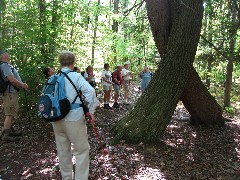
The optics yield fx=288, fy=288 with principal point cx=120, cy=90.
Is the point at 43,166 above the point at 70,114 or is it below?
below

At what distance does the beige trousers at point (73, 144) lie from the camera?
3997mm

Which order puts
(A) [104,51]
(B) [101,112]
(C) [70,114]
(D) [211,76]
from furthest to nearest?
(A) [104,51] → (D) [211,76] → (B) [101,112] → (C) [70,114]

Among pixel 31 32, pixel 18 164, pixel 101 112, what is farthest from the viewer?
pixel 101 112

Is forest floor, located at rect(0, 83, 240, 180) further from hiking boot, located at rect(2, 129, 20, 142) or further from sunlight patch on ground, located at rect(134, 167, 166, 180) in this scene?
hiking boot, located at rect(2, 129, 20, 142)

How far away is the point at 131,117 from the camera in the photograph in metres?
6.75

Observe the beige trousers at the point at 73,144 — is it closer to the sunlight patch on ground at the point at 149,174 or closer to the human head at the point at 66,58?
the human head at the point at 66,58

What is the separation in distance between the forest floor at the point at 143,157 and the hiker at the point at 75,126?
0.76 m

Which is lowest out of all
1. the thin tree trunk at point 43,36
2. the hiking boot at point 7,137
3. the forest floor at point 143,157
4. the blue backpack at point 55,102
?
the forest floor at point 143,157

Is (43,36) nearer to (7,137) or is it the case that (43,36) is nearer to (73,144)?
(7,137)

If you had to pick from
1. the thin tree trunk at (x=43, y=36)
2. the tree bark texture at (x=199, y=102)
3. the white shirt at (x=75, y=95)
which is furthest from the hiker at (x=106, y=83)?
the white shirt at (x=75, y=95)

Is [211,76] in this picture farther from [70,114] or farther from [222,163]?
[70,114]

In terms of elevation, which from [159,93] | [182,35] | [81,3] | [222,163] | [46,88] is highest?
[81,3]

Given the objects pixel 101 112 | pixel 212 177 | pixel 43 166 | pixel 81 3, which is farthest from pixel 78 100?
pixel 81 3

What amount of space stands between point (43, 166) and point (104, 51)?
15.7 metres
